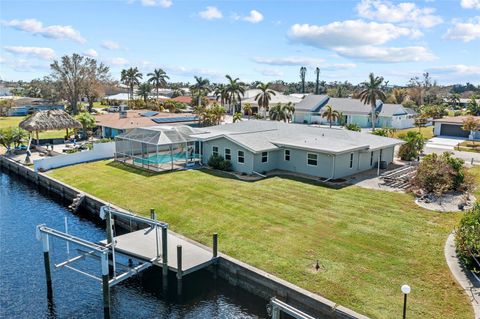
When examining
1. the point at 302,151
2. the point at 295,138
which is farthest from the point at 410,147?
the point at 302,151

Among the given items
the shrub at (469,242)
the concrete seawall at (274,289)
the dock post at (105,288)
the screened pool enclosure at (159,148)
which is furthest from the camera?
the screened pool enclosure at (159,148)

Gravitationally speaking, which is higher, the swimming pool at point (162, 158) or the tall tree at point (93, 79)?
the tall tree at point (93, 79)

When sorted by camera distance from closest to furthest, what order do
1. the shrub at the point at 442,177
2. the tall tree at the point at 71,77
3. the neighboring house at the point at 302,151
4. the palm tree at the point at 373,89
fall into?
the shrub at the point at 442,177
the neighboring house at the point at 302,151
the palm tree at the point at 373,89
the tall tree at the point at 71,77

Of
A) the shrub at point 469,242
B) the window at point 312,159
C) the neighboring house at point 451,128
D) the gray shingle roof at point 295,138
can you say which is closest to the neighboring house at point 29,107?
the gray shingle roof at point 295,138

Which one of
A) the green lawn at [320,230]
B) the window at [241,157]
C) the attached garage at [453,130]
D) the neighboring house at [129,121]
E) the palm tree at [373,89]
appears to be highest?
the palm tree at [373,89]

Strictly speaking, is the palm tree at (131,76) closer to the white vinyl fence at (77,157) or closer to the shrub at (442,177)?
the white vinyl fence at (77,157)

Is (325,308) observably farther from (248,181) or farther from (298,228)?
(248,181)

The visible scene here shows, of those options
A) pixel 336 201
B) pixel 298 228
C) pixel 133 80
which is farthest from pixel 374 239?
pixel 133 80

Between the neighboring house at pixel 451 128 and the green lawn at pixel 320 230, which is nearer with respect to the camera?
the green lawn at pixel 320 230
